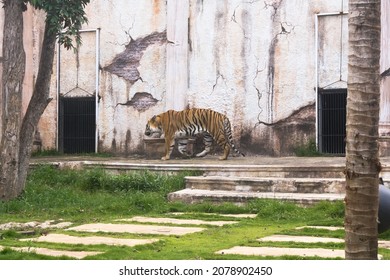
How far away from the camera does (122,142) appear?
16.1 metres

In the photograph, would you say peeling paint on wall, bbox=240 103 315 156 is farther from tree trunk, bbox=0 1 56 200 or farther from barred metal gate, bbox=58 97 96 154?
tree trunk, bbox=0 1 56 200

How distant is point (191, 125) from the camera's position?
14.8 metres

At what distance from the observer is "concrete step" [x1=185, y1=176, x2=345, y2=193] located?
34.0 ft

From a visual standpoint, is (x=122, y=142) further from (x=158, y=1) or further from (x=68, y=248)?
(x=68, y=248)

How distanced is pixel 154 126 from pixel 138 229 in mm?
6832

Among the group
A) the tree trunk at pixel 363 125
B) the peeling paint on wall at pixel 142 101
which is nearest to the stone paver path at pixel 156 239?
the tree trunk at pixel 363 125

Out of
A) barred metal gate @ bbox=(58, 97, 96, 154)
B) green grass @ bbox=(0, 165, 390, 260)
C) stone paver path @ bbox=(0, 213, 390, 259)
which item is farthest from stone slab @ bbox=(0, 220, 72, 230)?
barred metal gate @ bbox=(58, 97, 96, 154)

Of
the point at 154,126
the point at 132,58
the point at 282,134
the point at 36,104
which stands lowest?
the point at 282,134

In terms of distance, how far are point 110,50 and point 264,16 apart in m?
3.23

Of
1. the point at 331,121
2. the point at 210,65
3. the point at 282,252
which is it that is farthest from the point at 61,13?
the point at 331,121

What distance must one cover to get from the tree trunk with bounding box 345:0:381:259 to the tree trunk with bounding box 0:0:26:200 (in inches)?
260

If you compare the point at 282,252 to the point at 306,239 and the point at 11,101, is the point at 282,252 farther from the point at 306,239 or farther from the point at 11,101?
the point at 11,101

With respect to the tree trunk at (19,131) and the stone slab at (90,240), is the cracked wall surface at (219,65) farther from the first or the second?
the stone slab at (90,240)

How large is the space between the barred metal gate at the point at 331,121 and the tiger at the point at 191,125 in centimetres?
152
